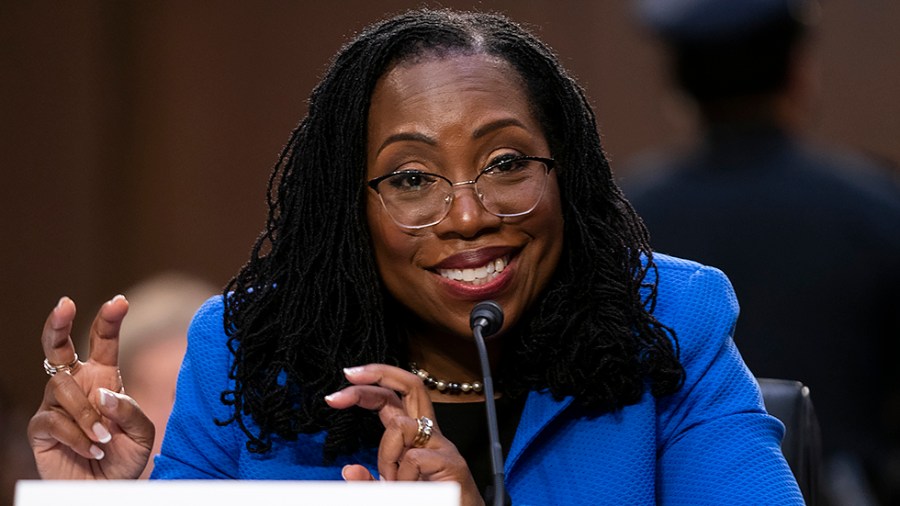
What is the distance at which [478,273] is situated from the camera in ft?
5.74

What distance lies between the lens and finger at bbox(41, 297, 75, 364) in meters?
1.65

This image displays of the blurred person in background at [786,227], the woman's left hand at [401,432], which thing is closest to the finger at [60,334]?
the woman's left hand at [401,432]

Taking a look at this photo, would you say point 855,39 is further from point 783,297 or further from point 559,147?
point 559,147

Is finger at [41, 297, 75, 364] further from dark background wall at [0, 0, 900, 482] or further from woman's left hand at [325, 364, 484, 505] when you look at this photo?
dark background wall at [0, 0, 900, 482]

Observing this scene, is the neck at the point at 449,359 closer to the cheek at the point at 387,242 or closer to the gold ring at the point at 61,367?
the cheek at the point at 387,242

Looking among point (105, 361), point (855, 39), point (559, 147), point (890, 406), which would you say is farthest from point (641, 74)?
point (105, 361)

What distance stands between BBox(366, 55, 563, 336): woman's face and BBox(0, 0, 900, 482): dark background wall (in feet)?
9.28

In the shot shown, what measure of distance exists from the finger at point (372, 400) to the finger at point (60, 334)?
0.37 metres

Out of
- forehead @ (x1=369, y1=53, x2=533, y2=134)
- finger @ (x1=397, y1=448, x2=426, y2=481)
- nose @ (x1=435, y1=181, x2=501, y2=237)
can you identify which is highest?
forehead @ (x1=369, y1=53, x2=533, y2=134)

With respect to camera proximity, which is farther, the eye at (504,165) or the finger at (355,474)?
the eye at (504,165)

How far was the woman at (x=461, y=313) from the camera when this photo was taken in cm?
174

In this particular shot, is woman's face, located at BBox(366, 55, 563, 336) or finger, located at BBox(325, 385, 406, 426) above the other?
woman's face, located at BBox(366, 55, 563, 336)

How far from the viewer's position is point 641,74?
4.27 m

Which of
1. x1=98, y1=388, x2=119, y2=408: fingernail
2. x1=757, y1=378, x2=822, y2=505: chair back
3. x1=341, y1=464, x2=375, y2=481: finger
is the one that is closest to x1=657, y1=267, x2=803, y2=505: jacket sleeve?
x1=757, y1=378, x2=822, y2=505: chair back
